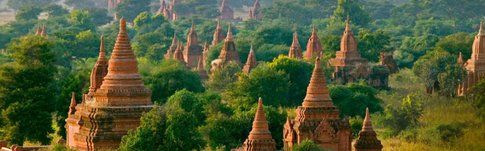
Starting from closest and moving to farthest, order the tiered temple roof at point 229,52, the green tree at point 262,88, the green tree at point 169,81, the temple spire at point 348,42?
1. the green tree at point 169,81
2. the green tree at point 262,88
3. the temple spire at point 348,42
4. the tiered temple roof at point 229,52

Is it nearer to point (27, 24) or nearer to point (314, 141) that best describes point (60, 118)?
point (314, 141)

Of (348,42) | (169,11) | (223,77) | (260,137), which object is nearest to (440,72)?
(348,42)

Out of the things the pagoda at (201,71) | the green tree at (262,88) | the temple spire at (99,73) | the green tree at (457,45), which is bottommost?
the pagoda at (201,71)

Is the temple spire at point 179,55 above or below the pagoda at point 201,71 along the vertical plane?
above

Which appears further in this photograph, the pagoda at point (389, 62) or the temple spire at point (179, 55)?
the temple spire at point (179, 55)

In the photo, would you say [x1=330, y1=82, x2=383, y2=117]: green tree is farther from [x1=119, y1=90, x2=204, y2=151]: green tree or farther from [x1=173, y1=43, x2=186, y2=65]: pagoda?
[x1=173, y1=43, x2=186, y2=65]: pagoda

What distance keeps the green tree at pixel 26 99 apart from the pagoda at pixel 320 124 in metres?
12.1

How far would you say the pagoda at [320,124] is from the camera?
5488 centimetres

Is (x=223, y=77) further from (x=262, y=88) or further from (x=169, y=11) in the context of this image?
(x=169, y=11)

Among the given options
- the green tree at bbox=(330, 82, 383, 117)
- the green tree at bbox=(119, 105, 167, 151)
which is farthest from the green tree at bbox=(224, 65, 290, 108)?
the green tree at bbox=(119, 105, 167, 151)

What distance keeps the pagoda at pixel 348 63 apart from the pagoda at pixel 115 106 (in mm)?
40768

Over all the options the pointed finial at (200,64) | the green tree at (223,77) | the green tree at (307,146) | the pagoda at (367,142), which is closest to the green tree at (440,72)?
the green tree at (223,77)

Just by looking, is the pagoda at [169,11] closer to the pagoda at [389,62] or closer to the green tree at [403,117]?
the pagoda at [389,62]

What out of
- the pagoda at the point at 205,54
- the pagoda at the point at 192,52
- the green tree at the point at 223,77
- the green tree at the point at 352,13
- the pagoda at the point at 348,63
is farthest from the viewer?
the green tree at the point at 352,13
